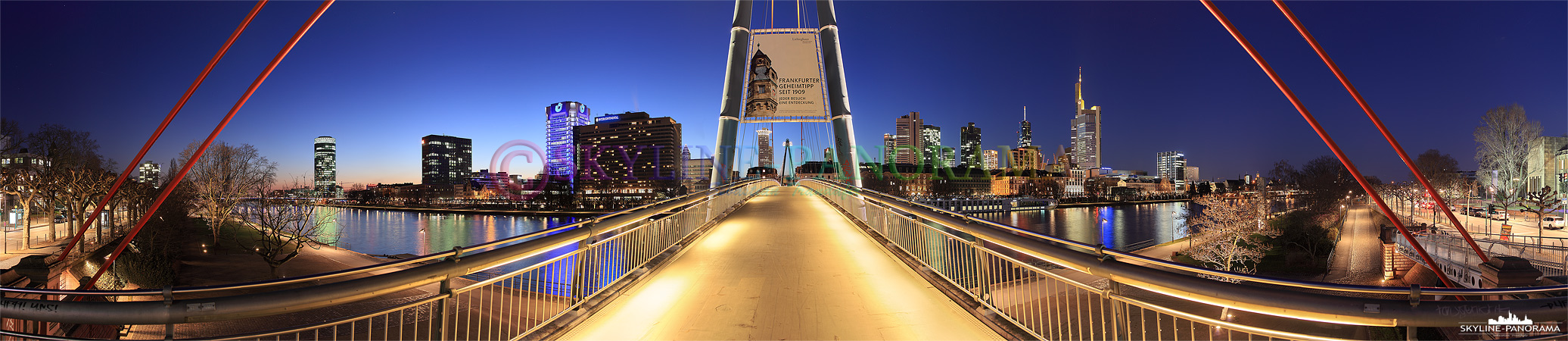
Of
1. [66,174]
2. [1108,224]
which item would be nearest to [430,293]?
[66,174]

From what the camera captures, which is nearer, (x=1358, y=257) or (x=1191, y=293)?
Result: (x=1191, y=293)

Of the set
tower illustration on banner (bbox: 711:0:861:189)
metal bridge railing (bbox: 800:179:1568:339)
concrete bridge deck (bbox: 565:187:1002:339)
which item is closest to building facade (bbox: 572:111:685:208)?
tower illustration on banner (bbox: 711:0:861:189)

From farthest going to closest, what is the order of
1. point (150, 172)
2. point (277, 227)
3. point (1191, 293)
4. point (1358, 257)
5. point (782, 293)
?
1. point (150, 172)
2. point (1358, 257)
3. point (277, 227)
4. point (782, 293)
5. point (1191, 293)

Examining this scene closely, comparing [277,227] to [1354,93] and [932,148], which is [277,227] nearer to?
[1354,93]

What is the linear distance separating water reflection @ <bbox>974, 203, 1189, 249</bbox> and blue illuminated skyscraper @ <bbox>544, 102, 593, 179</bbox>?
265ft

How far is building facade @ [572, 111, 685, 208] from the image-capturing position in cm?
9309

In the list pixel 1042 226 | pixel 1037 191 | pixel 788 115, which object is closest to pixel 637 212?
pixel 788 115

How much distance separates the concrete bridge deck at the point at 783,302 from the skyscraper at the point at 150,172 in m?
43.7

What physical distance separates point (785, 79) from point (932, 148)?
155m

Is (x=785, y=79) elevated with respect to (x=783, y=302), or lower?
elevated

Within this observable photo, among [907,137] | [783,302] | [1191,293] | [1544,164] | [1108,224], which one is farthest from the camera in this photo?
[907,137]

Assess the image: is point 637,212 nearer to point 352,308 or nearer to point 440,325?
point 440,325

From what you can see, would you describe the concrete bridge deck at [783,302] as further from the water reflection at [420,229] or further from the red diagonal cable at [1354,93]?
the water reflection at [420,229]

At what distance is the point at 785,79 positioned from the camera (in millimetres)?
15461
